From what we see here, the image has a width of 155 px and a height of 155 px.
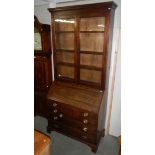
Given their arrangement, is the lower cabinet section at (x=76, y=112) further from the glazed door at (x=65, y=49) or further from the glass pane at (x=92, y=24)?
the glass pane at (x=92, y=24)

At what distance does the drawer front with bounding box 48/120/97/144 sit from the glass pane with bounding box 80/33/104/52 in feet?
4.37

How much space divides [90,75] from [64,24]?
3.24ft

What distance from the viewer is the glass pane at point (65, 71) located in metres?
2.57

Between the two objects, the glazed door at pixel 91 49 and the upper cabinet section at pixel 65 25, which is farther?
the upper cabinet section at pixel 65 25

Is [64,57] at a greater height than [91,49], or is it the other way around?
[91,49]

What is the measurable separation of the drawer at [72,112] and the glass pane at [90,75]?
528 mm

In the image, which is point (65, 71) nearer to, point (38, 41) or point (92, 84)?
point (92, 84)

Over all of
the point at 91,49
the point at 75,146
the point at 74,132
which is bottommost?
the point at 75,146

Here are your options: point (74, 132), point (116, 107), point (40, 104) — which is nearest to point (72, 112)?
point (74, 132)

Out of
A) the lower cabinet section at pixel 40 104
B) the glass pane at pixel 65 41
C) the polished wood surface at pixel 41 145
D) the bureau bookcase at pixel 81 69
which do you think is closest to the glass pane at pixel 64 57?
the bureau bookcase at pixel 81 69

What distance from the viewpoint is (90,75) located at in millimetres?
2408
